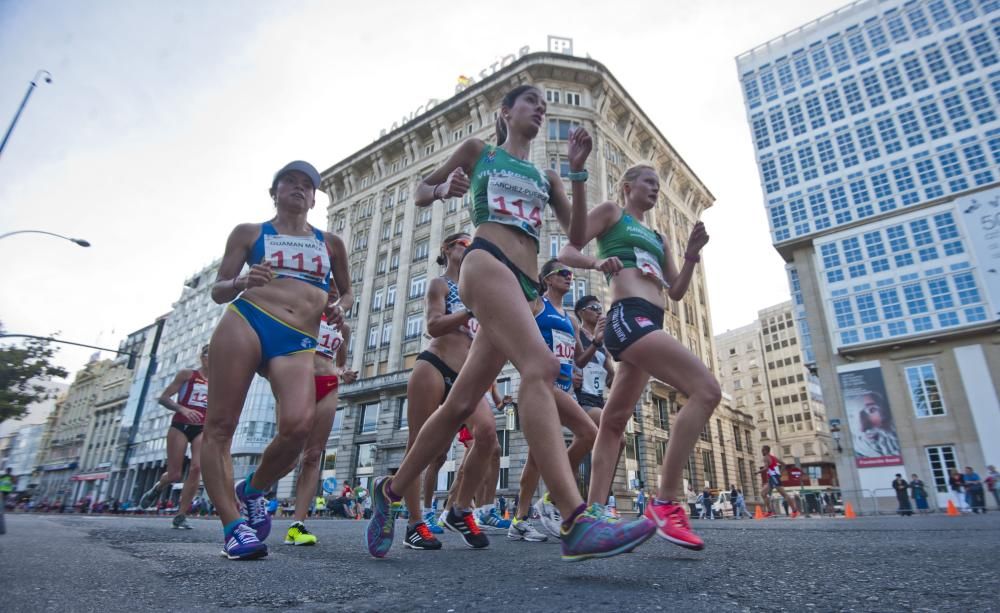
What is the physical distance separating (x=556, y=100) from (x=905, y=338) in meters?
23.8

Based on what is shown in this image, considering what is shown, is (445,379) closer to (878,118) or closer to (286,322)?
(286,322)

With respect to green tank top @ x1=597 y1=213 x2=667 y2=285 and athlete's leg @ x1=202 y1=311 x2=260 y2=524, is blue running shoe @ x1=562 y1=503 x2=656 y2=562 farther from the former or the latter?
green tank top @ x1=597 y1=213 x2=667 y2=285

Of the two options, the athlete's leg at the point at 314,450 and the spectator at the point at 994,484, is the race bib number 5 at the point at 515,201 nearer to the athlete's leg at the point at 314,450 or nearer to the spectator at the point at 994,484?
the athlete's leg at the point at 314,450

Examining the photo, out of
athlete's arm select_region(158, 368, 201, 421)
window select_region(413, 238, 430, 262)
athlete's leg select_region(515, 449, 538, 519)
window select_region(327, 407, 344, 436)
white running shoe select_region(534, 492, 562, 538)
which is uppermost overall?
window select_region(413, 238, 430, 262)

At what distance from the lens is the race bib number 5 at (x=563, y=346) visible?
4.71 m

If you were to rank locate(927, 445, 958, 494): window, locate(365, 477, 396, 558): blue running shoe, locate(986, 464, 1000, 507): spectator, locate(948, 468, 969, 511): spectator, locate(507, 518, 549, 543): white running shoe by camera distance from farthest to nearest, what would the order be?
locate(927, 445, 958, 494): window, locate(986, 464, 1000, 507): spectator, locate(948, 468, 969, 511): spectator, locate(507, 518, 549, 543): white running shoe, locate(365, 477, 396, 558): blue running shoe

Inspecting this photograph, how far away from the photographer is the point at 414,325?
3275cm

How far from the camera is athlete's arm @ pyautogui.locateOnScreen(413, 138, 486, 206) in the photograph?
259 centimetres

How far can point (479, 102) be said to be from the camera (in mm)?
36062

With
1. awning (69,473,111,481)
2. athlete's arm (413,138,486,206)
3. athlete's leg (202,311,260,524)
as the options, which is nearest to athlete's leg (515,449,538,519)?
athlete's leg (202,311,260,524)

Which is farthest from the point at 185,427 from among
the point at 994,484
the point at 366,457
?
the point at 994,484

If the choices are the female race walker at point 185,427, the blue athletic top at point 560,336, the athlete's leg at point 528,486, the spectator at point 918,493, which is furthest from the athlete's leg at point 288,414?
the spectator at point 918,493

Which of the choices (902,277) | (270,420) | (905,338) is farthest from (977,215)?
(270,420)

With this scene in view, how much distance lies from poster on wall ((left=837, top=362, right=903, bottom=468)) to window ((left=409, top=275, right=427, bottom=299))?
24.5 m
